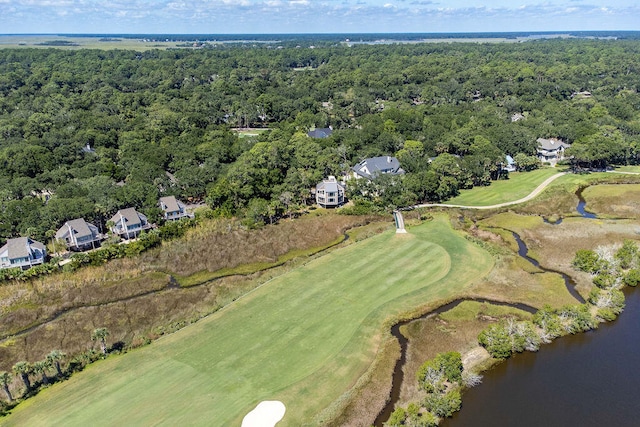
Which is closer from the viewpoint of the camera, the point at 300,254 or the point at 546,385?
the point at 546,385

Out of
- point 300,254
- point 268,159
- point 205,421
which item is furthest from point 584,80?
point 205,421

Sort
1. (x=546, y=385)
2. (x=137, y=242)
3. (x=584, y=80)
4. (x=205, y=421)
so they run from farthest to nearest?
1. (x=584, y=80)
2. (x=137, y=242)
3. (x=546, y=385)
4. (x=205, y=421)

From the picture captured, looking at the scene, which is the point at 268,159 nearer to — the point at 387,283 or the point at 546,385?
the point at 387,283

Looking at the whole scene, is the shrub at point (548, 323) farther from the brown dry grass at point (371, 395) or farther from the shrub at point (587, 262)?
the brown dry grass at point (371, 395)

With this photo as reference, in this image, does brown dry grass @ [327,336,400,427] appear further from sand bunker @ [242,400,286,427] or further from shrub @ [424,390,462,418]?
sand bunker @ [242,400,286,427]

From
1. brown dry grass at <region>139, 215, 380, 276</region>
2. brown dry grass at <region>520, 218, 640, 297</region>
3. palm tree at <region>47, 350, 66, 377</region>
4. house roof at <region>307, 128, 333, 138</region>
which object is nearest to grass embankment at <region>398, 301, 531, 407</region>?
brown dry grass at <region>520, 218, 640, 297</region>

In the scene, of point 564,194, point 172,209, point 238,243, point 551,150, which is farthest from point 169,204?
point 551,150

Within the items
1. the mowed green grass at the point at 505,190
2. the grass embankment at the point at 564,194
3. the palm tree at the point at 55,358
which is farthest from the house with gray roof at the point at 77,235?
the grass embankment at the point at 564,194

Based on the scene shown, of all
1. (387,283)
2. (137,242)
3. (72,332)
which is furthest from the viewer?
(137,242)
